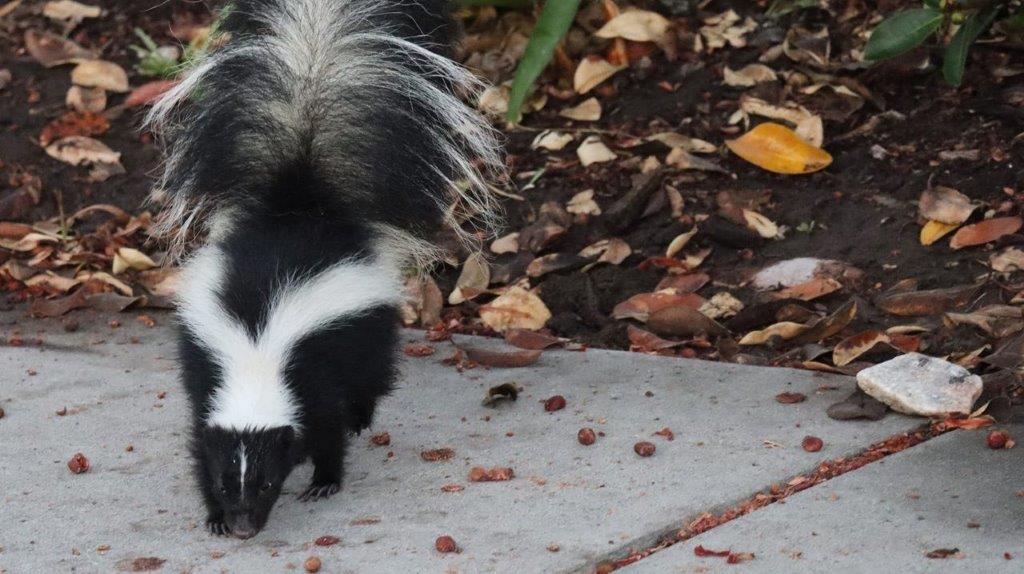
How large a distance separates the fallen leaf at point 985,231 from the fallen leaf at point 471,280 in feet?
6.10

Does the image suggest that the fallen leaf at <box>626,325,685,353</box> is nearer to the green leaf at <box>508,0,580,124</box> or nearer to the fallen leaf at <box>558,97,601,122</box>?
the green leaf at <box>508,0,580,124</box>

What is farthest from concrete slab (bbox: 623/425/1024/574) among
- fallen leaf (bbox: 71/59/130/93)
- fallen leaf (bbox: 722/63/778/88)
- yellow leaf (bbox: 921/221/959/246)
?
fallen leaf (bbox: 71/59/130/93)

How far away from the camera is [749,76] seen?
6305mm

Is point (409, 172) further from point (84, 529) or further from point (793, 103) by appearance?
point (793, 103)

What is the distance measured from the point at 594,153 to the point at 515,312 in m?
1.07

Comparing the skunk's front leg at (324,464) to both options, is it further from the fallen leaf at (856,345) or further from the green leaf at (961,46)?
the green leaf at (961,46)

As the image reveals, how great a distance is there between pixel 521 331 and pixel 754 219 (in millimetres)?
1109

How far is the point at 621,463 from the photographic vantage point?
406 centimetres

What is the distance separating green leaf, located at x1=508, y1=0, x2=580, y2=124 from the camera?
5.89m

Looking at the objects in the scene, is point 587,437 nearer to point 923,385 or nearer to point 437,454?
point 437,454

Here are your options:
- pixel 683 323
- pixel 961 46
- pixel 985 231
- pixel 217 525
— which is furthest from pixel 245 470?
pixel 961 46

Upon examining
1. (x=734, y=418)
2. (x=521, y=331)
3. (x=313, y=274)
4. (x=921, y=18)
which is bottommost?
(x=521, y=331)

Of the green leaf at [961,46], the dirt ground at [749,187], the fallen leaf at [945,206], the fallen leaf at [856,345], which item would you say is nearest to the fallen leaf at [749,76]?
the dirt ground at [749,187]

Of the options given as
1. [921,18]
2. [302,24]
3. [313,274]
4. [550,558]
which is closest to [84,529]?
[313,274]
